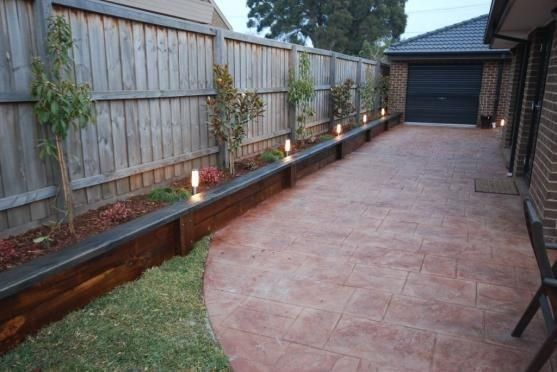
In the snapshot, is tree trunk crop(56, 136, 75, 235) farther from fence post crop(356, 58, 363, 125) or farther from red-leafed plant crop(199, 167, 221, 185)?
fence post crop(356, 58, 363, 125)

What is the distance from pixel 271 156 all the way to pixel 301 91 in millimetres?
1675

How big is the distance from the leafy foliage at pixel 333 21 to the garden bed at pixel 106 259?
2519 cm

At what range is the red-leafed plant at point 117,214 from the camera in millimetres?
3727

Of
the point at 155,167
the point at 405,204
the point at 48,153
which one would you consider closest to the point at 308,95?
the point at 405,204

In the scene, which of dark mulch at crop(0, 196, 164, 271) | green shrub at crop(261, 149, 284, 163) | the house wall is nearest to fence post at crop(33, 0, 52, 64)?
dark mulch at crop(0, 196, 164, 271)

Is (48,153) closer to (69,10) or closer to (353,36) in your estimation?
(69,10)

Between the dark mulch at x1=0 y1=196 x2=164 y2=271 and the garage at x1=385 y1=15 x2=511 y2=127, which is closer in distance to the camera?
the dark mulch at x1=0 y1=196 x2=164 y2=271

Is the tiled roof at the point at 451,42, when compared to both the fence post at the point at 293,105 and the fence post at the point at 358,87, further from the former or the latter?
the fence post at the point at 293,105

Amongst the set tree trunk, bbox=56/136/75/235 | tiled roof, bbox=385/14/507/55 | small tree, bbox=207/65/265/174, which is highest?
tiled roof, bbox=385/14/507/55

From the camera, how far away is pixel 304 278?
3.48 metres

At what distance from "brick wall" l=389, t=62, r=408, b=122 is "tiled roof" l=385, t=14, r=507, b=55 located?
595 mm

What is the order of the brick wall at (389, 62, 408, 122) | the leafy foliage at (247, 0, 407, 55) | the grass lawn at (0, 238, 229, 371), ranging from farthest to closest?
1. the leafy foliage at (247, 0, 407, 55)
2. the brick wall at (389, 62, 408, 122)
3. the grass lawn at (0, 238, 229, 371)

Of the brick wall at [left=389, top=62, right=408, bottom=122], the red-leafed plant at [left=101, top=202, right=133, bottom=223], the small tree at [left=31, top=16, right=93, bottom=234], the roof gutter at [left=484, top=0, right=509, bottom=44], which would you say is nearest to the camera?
the small tree at [left=31, top=16, right=93, bottom=234]

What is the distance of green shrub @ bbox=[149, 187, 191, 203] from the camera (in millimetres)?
4363
